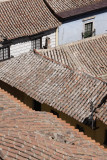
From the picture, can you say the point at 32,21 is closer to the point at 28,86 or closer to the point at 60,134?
the point at 28,86

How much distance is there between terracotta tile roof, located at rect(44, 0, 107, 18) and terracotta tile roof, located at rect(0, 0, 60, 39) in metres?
0.73

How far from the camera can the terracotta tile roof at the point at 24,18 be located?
121ft

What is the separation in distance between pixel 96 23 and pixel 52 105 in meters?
18.8

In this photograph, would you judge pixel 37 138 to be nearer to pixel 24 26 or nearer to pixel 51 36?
pixel 24 26

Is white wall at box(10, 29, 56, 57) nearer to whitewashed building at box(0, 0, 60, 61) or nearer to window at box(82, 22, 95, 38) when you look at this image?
whitewashed building at box(0, 0, 60, 61)

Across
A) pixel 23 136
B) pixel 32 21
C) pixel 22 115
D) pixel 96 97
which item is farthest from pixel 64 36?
pixel 23 136

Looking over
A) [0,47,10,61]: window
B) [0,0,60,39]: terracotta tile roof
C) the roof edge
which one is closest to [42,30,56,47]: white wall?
[0,0,60,39]: terracotta tile roof

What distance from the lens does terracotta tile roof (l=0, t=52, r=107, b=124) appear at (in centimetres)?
2498

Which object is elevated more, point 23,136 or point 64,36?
point 23,136

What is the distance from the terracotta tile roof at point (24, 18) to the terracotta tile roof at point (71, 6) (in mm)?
730

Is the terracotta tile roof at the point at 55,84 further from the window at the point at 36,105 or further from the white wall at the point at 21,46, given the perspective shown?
the white wall at the point at 21,46

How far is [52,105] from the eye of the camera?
25562 mm

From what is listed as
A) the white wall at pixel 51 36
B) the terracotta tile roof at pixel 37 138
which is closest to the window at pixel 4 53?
the white wall at pixel 51 36

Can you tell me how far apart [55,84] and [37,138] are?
1190cm
